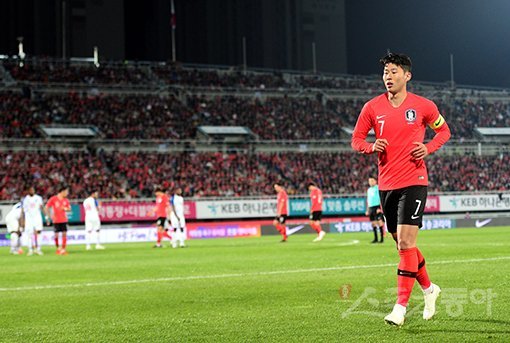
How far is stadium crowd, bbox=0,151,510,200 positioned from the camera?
169 ft

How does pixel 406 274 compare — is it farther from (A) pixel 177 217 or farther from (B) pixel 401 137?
(A) pixel 177 217

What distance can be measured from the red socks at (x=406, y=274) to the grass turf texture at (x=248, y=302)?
11.6 inches

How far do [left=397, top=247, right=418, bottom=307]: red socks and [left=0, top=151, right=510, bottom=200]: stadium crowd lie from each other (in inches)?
1689

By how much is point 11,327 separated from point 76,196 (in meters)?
41.3

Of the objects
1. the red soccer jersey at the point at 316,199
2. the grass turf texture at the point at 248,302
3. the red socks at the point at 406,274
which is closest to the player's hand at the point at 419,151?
the red socks at the point at 406,274

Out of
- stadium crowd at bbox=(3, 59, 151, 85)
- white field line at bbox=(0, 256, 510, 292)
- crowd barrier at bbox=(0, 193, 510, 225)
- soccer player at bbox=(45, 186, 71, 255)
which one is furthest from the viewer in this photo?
stadium crowd at bbox=(3, 59, 151, 85)

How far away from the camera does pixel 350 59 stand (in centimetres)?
7762

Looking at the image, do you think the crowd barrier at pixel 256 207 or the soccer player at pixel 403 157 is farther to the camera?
the crowd barrier at pixel 256 207

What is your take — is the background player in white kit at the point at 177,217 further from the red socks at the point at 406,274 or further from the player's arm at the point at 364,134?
the red socks at the point at 406,274

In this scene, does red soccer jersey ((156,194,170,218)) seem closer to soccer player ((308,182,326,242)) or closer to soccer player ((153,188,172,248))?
soccer player ((153,188,172,248))

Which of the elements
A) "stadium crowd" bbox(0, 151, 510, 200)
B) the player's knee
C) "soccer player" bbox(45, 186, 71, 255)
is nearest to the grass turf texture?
the player's knee

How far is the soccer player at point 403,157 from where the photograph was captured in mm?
8422

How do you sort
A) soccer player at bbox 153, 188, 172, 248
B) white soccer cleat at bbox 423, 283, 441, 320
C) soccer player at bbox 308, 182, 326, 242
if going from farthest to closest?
soccer player at bbox 308, 182, 326, 242, soccer player at bbox 153, 188, 172, 248, white soccer cleat at bbox 423, 283, 441, 320

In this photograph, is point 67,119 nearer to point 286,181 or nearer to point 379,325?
point 286,181
